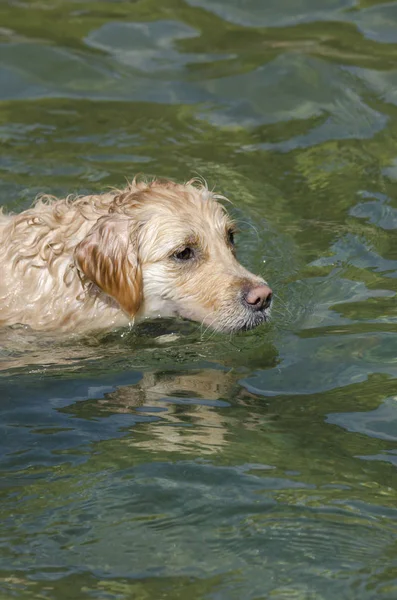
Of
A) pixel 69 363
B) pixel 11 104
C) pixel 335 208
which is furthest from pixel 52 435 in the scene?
pixel 11 104

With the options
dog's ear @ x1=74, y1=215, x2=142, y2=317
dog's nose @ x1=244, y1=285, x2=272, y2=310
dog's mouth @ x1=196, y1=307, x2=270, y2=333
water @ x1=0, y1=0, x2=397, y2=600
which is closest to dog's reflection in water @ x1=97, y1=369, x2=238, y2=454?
water @ x1=0, y1=0, x2=397, y2=600

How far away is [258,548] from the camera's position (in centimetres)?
629

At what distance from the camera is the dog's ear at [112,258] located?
358 inches

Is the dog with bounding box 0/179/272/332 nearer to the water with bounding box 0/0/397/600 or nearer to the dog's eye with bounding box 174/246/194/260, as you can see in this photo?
the dog's eye with bounding box 174/246/194/260

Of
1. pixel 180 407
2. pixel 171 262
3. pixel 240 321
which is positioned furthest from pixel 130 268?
pixel 180 407

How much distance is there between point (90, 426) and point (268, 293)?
2.17 metres

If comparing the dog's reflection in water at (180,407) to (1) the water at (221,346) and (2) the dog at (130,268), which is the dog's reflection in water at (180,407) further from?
(2) the dog at (130,268)

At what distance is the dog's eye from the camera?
9.31 metres

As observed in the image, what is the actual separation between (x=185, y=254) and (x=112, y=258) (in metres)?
0.65

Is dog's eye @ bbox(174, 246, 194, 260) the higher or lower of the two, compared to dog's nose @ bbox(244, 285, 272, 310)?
higher

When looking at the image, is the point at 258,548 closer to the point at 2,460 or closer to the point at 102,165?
the point at 2,460

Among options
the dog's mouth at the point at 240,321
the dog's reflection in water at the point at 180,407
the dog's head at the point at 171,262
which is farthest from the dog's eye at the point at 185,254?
the dog's reflection in water at the point at 180,407

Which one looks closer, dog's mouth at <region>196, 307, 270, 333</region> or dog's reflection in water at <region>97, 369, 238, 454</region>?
dog's reflection in water at <region>97, 369, 238, 454</region>

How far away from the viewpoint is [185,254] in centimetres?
937
